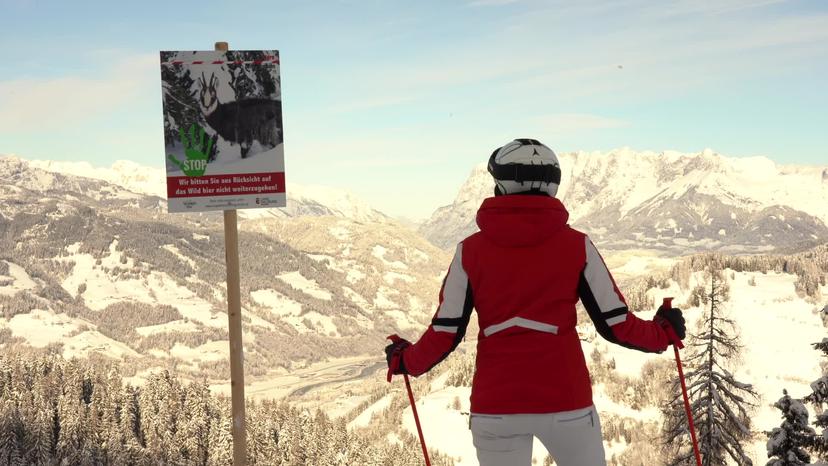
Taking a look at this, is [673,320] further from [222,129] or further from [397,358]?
[222,129]

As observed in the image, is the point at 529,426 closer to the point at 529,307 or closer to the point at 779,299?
the point at 529,307

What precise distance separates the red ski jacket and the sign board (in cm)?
424

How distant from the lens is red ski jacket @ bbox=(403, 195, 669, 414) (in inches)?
199

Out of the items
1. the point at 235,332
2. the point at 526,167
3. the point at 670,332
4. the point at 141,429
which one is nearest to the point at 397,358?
the point at 526,167

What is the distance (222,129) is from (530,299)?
5.14m

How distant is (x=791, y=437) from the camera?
14.8 m

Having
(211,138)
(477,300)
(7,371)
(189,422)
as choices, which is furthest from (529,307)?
(7,371)

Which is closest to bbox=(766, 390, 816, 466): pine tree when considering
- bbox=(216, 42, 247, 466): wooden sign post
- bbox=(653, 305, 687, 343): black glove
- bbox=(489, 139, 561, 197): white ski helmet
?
bbox=(653, 305, 687, 343): black glove

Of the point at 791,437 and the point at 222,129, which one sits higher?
the point at 222,129

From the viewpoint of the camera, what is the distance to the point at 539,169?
5.18 metres

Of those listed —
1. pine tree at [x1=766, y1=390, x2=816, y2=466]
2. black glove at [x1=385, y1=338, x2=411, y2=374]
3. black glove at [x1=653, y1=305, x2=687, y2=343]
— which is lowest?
pine tree at [x1=766, y1=390, x2=816, y2=466]

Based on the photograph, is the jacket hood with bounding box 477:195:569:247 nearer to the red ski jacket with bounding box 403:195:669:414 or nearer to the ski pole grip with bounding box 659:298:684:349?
the red ski jacket with bounding box 403:195:669:414

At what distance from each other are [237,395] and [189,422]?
74.8 m

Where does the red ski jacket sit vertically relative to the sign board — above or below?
below
